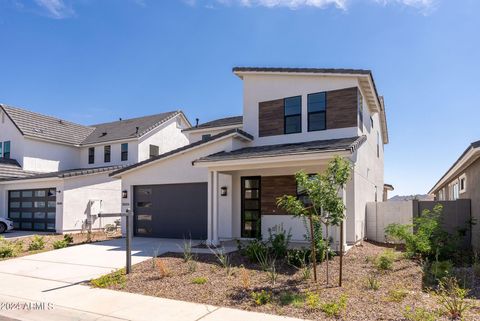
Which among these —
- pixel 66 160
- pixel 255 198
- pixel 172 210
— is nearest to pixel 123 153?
pixel 66 160

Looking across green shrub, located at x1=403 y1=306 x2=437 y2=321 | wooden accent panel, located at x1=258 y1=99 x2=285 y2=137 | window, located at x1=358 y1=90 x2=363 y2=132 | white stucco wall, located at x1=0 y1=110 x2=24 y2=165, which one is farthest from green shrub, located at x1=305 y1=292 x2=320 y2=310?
white stucco wall, located at x1=0 y1=110 x2=24 y2=165

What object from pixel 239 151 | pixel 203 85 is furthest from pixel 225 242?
pixel 203 85

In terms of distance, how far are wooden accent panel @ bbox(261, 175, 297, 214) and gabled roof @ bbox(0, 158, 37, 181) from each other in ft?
56.7

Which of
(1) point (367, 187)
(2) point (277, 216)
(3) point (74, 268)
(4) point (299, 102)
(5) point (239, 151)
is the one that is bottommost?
(3) point (74, 268)

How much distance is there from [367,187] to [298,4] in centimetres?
801

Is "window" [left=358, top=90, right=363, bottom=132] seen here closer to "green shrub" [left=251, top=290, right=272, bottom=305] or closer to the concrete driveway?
the concrete driveway

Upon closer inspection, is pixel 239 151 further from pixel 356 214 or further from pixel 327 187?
pixel 327 187

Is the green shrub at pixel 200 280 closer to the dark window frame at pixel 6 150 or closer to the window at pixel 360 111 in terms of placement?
the window at pixel 360 111

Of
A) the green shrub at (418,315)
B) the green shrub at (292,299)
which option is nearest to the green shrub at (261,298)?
the green shrub at (292,299)

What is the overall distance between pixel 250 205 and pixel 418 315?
28.8ft

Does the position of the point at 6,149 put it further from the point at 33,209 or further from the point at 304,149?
the point at 304,149

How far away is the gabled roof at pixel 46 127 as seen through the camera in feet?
79.3

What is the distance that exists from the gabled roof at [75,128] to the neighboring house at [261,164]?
10.3m

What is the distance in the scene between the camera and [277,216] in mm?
12539
